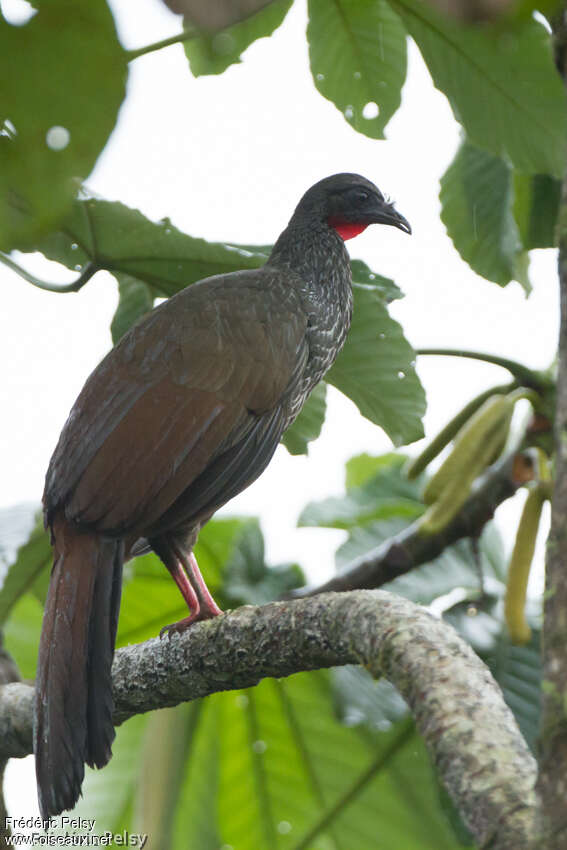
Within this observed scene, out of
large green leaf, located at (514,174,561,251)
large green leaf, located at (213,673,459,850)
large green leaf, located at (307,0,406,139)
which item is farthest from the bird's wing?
large green leaf, located at (213,673,459,850)

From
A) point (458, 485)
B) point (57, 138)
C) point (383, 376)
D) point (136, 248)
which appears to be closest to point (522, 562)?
point (458, 485)

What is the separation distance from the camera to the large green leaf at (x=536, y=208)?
126 inches

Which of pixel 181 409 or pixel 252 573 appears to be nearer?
pixel 181 409

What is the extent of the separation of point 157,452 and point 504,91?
1271 millimetres

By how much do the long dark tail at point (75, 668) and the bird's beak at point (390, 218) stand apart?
62.4 inches

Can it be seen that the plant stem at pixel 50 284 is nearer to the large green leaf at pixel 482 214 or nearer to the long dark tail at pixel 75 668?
the long dark tail at pixel 75 668

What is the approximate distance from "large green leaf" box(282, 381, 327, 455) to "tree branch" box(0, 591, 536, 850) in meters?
1.01

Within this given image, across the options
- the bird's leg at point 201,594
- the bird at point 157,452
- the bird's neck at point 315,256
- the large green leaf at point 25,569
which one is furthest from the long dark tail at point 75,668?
the bird's neck at point 315,256

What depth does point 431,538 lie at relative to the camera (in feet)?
8.77

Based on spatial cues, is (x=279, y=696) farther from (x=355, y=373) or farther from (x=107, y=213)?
(x=107, y=213)

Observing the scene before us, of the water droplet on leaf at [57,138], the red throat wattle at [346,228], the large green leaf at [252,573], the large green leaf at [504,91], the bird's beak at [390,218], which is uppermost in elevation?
the large green leaf at [504,91]

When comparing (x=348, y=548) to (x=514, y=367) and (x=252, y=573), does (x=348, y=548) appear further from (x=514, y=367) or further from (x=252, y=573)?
(x=514, y=367)

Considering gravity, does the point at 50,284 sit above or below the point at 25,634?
above

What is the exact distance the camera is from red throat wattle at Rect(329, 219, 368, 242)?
340 centimetres
